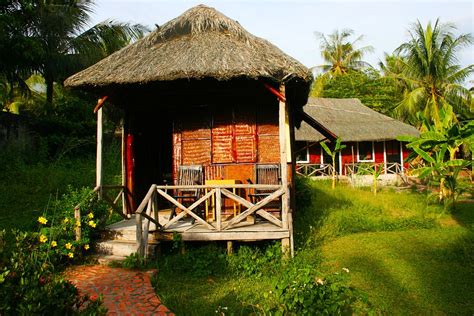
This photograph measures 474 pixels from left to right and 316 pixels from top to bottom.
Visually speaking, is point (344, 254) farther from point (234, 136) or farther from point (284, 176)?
point (234, 136)

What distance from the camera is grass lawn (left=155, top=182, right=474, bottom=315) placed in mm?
4711

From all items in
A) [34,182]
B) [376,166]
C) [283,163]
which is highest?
[376,166]

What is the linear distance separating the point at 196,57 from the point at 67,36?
443 inches

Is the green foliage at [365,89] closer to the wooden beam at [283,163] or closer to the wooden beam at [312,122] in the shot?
the wooden beam at [312,122]

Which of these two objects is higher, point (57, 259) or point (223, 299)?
point (57, 259)

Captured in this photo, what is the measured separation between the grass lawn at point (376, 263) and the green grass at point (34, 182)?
3.83 m

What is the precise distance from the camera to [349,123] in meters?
21.2

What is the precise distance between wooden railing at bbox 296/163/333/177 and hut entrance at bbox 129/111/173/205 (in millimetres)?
10219

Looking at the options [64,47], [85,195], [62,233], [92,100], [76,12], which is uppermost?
[76,12]

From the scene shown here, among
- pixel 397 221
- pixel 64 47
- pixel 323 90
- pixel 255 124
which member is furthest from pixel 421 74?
pixel 64 47

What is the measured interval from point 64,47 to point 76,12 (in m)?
1.65

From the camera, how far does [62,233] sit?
5.70 metres

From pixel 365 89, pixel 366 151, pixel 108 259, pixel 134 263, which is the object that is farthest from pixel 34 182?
pixel 365 89

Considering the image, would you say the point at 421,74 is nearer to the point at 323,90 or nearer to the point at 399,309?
the point at 323,90
